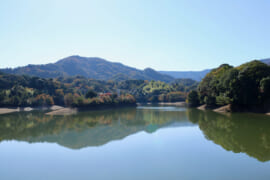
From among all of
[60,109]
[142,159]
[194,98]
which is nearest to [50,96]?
[60,109]

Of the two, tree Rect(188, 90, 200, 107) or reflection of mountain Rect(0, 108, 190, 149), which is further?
tree Rect(188, 90, 200, 107)

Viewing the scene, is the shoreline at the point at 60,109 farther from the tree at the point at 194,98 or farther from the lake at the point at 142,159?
the lake at the point at 142,159

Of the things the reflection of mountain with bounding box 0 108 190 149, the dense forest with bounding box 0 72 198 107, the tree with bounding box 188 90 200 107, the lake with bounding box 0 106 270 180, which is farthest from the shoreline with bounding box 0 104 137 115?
the lake with bounding box 0 106 270 180

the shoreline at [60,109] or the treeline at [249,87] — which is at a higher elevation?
the treeline at [249,87]

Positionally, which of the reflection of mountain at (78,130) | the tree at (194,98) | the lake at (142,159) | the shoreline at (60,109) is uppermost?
the tree at (194,98)

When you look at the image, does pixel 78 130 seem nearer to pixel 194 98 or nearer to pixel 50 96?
pixel 194 98

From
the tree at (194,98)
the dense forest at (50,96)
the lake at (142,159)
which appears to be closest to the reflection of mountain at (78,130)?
the lake at (142,159)

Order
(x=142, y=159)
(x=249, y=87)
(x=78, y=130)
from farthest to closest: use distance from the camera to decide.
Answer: (x=249, y=87) → (x=78, y=130) → (x=142, y=159)

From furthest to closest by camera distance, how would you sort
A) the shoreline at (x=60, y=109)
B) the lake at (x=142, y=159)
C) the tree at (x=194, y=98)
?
the tree at (x=194, y=98)
the shoreline at (x=60, y=109)
the lake at (x=142, y=159)

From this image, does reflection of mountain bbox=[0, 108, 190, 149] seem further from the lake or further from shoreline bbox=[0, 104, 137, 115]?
shoreline bbox=[0, 104, 137, 115]

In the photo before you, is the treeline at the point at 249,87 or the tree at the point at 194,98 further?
the tree at the point at 194,98

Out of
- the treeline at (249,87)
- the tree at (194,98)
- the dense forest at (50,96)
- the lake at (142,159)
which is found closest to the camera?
the lake at (142,159)

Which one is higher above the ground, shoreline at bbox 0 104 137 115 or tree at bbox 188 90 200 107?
tree at bbox 188 90 200 107

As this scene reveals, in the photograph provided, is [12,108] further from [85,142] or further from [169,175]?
[169,175]
